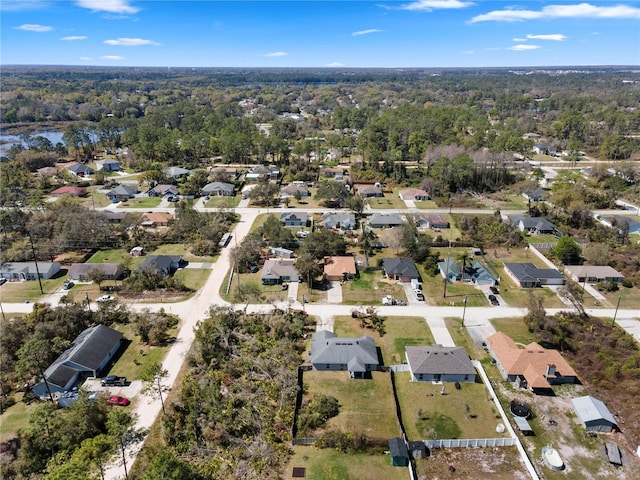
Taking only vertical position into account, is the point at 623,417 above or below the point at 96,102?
below

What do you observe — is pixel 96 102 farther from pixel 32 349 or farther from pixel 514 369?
pixel 514 369

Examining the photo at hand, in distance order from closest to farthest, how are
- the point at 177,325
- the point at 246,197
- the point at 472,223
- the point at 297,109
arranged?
the point at 177,325, the point at 472,223, the point at 246,197, the point at 297,109

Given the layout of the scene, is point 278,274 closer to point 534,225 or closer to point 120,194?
point 534,225

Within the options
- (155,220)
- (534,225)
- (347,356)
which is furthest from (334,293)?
(534,225)

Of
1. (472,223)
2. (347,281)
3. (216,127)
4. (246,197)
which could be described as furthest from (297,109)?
(347,281)

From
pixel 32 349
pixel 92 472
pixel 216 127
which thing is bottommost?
pixel 92 472

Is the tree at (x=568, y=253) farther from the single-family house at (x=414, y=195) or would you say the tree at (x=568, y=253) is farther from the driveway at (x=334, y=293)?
the single-family house at (x=414, y=195)
